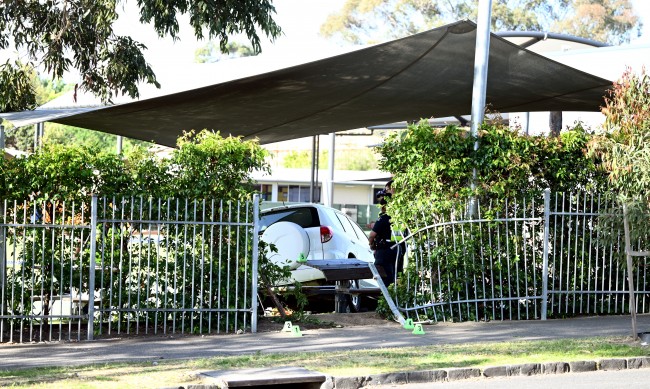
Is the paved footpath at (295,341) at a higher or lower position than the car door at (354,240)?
lower

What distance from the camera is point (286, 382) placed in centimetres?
771

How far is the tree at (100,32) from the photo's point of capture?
14.4 metres

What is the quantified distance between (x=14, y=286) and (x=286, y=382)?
13.0 feet

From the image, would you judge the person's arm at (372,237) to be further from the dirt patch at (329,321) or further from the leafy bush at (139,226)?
the leafy bush at (139,226)

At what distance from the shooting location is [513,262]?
12109 mm

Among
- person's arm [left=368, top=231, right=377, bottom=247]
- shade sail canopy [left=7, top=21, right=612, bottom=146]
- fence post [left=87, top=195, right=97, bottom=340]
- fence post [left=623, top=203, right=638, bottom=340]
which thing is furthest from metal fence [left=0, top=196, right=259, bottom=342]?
fence post [left=623, top=203, right=638, bottom=340]

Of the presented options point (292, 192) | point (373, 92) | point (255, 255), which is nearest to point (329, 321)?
point (255, 255)

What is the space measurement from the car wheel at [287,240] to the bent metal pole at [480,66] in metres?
2.85

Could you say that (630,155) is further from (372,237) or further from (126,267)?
(126,267)

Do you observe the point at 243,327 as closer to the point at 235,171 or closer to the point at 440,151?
the point at 235,171

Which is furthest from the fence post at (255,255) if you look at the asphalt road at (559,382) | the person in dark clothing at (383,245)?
the asphalt road at (559,382)

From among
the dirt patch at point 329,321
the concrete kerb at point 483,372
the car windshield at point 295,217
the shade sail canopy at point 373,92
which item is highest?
the shade sail canopy at point 373,92

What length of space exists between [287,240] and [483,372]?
18.8ft

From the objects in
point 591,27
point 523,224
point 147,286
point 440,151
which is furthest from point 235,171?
point 591,27
